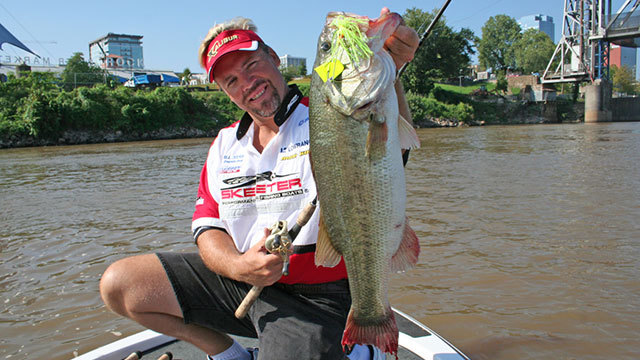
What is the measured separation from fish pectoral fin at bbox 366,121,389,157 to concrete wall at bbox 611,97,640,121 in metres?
67.5

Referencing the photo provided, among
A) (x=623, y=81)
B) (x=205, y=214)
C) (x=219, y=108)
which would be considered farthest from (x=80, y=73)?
(x=623, y=81)

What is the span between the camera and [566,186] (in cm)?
1121

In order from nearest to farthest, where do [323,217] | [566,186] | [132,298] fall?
[323,217] → [132,298] → [566,186]

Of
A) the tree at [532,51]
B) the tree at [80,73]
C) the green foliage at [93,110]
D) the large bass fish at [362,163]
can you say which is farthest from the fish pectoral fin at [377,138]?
the tree at [532,51]

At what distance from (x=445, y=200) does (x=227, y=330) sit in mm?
8297

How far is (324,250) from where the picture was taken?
2107mm

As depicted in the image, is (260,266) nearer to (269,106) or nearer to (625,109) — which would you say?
(269,106)

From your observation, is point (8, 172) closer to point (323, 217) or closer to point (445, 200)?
point (445, 200)

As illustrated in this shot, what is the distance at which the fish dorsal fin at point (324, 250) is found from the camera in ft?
6.88

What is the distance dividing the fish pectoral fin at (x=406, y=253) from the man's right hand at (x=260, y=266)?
66 centimetres

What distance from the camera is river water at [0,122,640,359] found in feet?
14.1

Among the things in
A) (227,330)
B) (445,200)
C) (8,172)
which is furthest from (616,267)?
(8,172)

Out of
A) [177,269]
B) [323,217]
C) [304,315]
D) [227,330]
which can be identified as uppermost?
[323,217]

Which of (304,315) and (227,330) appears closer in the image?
(304,315)
